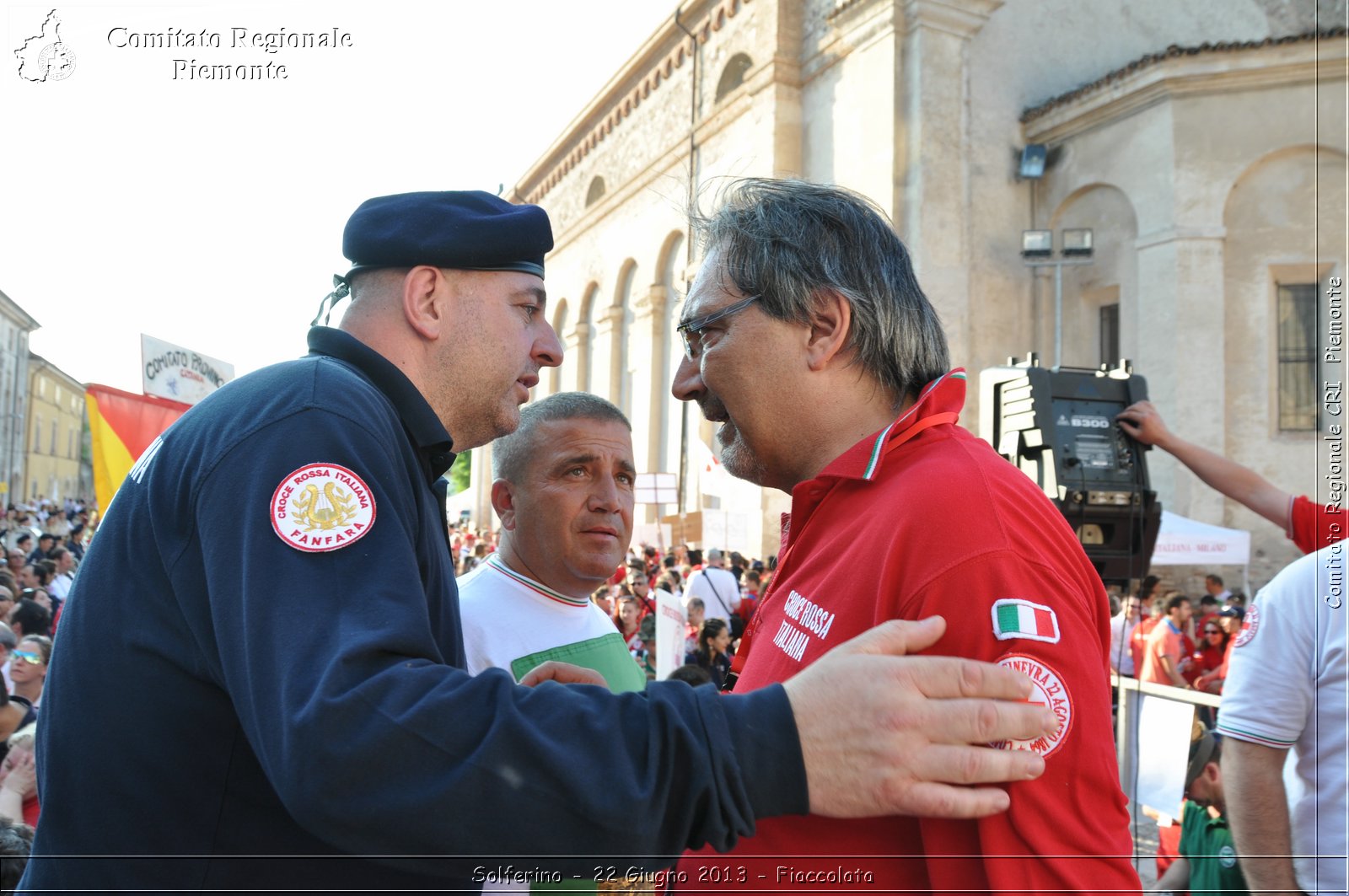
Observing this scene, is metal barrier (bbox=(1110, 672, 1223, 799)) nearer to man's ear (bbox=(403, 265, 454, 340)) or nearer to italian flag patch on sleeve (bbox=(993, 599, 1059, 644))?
italian flag patch on sleeve (bbox=(993, 599, 1059, 644))

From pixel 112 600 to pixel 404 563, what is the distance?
23.7 inches

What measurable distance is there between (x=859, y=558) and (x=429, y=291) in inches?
39.3

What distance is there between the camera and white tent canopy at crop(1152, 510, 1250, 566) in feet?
42.0

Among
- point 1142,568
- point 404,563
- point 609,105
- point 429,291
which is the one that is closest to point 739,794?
point 404,563

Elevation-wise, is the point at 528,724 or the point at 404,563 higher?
the point at 404,563

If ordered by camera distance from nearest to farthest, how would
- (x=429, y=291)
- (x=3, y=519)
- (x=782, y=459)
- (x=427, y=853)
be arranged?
1. (x=427, y=853)
2. (x=429, y=291)
3. (x=782, y=459)
4. (x=3, y=519)

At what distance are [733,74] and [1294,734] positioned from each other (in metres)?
22.0

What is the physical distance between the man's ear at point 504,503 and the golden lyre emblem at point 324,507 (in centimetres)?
226

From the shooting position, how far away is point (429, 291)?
1916 mm

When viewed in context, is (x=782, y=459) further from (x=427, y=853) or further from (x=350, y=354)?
(x=427, y=853)

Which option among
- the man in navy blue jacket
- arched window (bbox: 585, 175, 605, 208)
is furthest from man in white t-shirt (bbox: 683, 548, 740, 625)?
arched window (bbox: 585, 175, 605, 208)

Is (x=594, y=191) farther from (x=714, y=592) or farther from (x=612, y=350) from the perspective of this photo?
(x=714, y=592)

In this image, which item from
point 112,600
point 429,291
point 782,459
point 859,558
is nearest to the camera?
point 112,600

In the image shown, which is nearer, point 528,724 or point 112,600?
point 528,724
